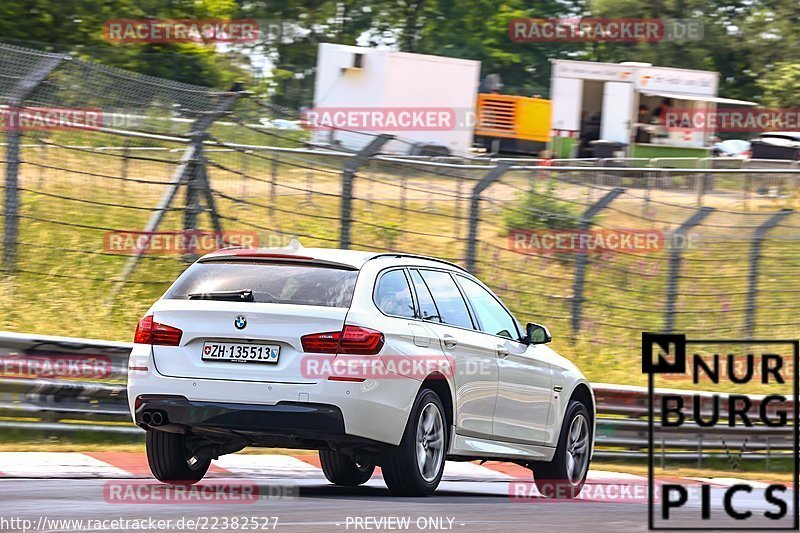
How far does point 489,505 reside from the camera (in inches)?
340

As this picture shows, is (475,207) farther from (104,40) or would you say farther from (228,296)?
(104,40)

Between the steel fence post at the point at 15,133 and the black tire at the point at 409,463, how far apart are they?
7.02 metres

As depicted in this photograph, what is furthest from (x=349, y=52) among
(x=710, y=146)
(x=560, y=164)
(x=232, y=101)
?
(x=232, y=101)

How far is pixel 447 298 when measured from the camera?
947cm

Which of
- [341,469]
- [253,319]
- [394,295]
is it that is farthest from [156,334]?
[341,469]

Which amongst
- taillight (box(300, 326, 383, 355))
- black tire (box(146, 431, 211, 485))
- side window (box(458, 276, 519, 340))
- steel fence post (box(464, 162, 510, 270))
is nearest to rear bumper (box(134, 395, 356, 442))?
taillight (box(300, 326, 383, 355))

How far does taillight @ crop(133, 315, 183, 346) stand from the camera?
8.32 metres

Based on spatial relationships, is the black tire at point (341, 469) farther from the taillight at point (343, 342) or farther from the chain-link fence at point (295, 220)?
the chain-link fence at point (295, 220)

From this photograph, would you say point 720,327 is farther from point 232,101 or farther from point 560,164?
point 560,164

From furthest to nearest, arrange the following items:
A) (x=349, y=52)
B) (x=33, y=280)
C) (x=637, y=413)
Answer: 1. (x=349, y=52)
2. (x=33, y=280)
3. (x=637, y=413)

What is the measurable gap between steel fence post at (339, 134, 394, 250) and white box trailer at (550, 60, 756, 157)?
24.1 m

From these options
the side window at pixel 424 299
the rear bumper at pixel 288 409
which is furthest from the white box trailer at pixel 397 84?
the rear bumper at pixel 288 409

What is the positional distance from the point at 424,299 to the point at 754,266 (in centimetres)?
949

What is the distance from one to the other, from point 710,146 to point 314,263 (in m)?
32.8
